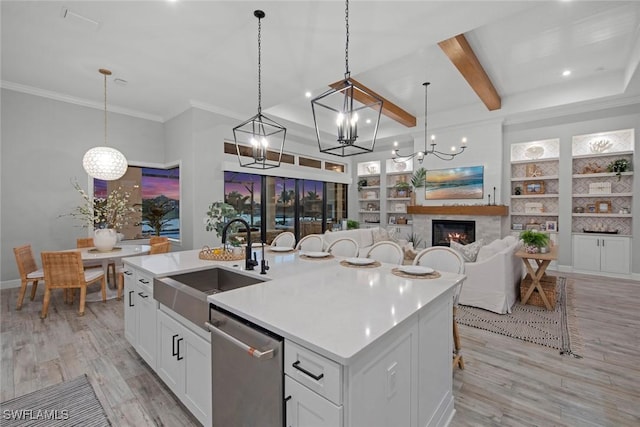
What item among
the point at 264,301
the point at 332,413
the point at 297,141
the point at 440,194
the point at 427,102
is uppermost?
the point at 427,102

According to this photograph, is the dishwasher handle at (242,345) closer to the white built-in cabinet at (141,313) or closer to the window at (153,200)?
the white built-in cabinet at (141,313)

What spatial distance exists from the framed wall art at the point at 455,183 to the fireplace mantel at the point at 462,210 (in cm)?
32

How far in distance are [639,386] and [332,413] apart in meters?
2.73

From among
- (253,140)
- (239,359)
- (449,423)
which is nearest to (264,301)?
(239,359)

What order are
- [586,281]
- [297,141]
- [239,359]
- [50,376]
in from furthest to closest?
1. [297,141]
2. [586,281]
3. [50,376]
4. [239,359]

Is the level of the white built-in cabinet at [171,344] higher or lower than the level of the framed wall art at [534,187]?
lower

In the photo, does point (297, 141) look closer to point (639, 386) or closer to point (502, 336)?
point (502, 336)

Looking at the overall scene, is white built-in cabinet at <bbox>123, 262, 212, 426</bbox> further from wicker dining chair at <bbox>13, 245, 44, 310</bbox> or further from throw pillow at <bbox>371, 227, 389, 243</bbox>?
throw pillow at <bbox>371, 227, 389, 243</bbox>

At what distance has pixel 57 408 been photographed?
1.96 meters

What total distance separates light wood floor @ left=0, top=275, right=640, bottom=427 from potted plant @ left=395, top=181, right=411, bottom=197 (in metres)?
5.14

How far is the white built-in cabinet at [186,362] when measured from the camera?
62.6 inches

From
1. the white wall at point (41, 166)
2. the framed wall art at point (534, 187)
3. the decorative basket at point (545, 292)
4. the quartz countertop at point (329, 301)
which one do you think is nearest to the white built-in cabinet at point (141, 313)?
the quartz countertop at point (329, 301)

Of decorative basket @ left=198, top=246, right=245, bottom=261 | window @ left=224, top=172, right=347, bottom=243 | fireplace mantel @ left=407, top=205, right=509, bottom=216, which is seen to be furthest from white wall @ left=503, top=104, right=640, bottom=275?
decorative basket @ left=198, top=246, right=245, bottom=261

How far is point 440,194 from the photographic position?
23.4ft
